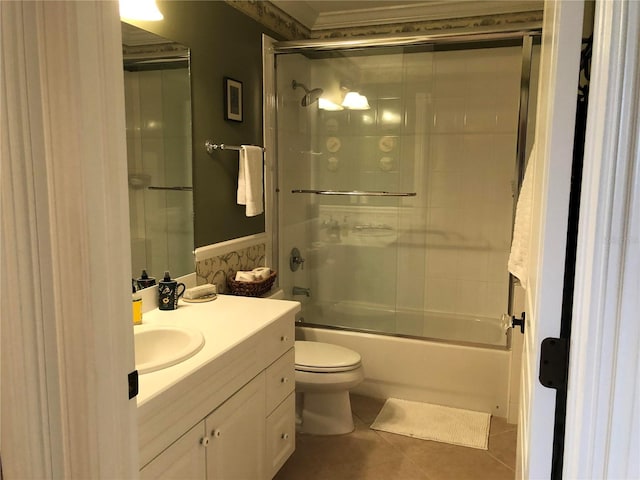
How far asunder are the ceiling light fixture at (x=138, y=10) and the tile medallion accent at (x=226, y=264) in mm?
1081

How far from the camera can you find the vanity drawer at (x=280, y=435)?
6.83 feet

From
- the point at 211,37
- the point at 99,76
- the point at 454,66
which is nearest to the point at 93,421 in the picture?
the point at 99,76

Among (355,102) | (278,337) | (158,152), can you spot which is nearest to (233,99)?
(158,152)

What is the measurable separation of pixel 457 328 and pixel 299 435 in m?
1.31

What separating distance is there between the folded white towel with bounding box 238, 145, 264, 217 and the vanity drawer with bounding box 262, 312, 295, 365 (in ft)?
2.55

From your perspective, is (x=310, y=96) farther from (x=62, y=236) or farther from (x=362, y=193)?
(x=62, y=236)

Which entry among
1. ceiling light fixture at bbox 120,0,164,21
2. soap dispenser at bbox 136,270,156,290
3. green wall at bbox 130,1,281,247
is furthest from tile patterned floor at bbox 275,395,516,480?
ceiling light fixture at bbox 120,0,164,21

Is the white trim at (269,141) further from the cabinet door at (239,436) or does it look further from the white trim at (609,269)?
the white trim at (609,269)

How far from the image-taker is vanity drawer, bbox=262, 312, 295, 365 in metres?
1.98

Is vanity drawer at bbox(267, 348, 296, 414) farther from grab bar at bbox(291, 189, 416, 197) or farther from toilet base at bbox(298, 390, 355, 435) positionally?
grab bar at bbox(291, 189, 416, 197)

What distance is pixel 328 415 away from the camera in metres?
2.69

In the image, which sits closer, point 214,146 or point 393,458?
point 393,458

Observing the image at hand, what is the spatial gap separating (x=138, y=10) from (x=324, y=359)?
175cm

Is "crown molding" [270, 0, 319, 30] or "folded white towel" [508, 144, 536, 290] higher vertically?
"crown molding" [270, 0, 319, 30]
